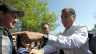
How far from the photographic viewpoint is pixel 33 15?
53.1 feet

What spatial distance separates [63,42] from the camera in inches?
52.9

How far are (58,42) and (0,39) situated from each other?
29.2 inches

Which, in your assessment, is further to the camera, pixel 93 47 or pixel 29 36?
pixel 93 47

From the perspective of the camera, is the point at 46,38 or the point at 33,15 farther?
the point at 33,15

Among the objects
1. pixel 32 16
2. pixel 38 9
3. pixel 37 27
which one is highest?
pixel 38 9

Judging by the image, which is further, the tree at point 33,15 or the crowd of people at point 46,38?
the tree at point 33,15

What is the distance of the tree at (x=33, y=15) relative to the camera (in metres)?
15.1

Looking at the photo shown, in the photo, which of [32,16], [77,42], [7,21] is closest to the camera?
[77,42]

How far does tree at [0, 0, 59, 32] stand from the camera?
15.1m

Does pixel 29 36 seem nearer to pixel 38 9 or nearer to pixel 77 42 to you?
pixel 77 42

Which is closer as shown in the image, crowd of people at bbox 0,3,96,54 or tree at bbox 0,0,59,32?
crowd of people at bbox 0,3,96,54

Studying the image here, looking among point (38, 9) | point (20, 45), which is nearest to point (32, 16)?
point (38, 9)

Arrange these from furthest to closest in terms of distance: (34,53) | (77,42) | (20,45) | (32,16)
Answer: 1. (32,16)
2. (20,45)
3. (34,53)
4. (77,42)

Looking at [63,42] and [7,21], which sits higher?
[7,21]
